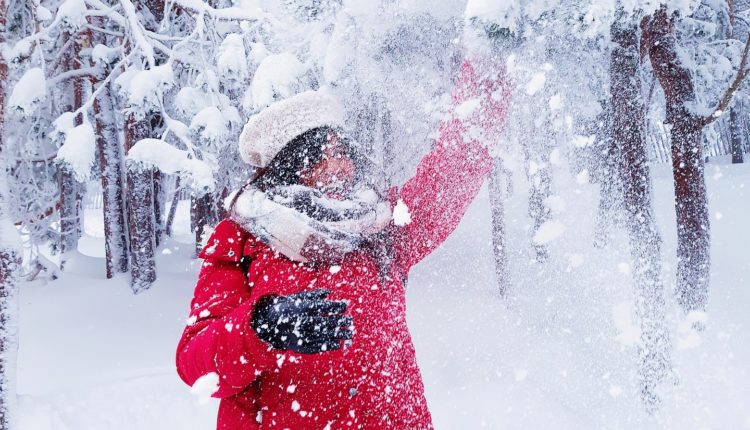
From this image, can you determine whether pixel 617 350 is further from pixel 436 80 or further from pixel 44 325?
pixel 44 325

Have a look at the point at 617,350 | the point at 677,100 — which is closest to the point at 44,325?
the point at 617,350

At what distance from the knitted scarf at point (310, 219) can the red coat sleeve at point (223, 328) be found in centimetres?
12

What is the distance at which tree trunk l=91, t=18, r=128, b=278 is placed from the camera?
7.64 meters

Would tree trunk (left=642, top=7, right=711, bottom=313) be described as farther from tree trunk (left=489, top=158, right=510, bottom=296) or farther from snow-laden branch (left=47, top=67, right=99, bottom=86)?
snow-laden branch (left=47, top=67, right=99, bottom=86)

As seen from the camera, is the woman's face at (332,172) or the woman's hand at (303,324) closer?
→ the woman's hand at (303,324)

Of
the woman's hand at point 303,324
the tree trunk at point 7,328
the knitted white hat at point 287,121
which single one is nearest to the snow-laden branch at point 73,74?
the tree trunk at point 7,328

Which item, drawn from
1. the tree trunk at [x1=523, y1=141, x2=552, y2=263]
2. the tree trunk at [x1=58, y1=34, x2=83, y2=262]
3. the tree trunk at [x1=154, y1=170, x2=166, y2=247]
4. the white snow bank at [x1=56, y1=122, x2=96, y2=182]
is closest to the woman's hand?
the white snow bank at [x1=56, y1=122, x2=96, y2=182]

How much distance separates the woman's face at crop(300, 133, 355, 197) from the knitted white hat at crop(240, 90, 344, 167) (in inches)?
3.6

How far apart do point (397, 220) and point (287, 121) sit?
53 cm

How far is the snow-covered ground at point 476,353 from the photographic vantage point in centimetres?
497

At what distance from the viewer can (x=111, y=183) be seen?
7.69 m

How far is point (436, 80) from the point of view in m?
6.79

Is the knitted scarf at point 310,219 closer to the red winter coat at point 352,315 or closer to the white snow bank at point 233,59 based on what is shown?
the red winter coat at point 352,315

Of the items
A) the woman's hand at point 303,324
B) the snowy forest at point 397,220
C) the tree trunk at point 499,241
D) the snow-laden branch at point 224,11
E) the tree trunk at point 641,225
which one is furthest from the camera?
the tree trunk at point 499,241
